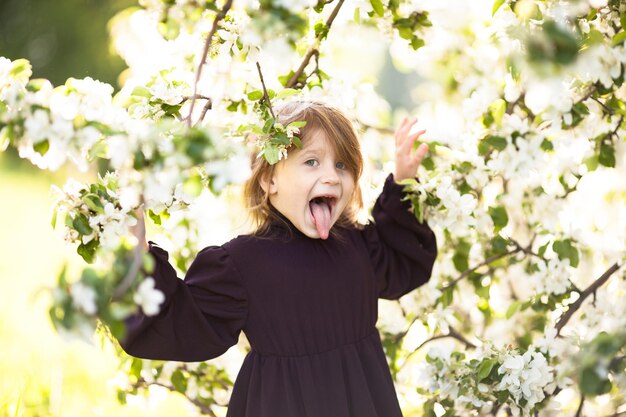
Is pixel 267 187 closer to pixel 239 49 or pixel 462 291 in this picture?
pixel 239 49

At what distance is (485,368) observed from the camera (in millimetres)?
2094

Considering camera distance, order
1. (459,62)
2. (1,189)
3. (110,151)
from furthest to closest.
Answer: (1,189), (459,62), (110,151)

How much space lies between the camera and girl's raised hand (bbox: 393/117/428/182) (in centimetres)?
235

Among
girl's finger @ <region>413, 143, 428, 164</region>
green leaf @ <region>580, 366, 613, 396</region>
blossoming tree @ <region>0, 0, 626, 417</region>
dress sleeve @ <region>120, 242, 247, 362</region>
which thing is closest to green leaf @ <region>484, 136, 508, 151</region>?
blossoming tree @ <region>0, 0, 626, 417</region>

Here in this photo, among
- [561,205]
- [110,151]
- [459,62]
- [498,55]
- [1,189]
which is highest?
[1,189]

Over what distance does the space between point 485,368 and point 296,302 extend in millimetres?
504

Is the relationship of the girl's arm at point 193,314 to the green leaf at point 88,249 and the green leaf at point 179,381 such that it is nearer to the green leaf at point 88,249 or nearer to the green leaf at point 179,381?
the green leaf at point 88,249

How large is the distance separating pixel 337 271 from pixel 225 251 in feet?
0.98

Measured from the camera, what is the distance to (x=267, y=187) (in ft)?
7.20

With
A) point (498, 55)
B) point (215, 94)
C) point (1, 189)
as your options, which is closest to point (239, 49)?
point (215, 94)

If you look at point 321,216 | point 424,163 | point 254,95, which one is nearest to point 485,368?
point 321,216

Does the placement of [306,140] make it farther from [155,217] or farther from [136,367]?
[136,367]

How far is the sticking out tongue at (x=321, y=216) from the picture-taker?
6.86 feet

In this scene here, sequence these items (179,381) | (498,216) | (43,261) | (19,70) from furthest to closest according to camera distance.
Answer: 1. (43,261)
2. (179,381)
3. (498,216)
4. (19,70)
